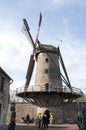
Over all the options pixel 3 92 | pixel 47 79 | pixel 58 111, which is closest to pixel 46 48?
pixel 47 79

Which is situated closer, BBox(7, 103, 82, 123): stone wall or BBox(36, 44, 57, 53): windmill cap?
BBox(7, 103, 82, 123): stone wall

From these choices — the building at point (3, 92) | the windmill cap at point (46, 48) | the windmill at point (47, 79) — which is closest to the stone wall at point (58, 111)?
the windmill at point (47, 79)

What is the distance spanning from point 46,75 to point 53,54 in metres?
3.57

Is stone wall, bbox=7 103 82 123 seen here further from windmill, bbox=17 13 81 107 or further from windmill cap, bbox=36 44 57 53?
windmill cap, bbox=36 44 57 53

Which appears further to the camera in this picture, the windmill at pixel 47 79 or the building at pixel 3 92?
the windmill at pixel 47 79

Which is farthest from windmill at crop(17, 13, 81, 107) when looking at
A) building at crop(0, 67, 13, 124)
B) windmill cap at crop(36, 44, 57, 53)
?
building at crop(0, 67, 13, 124)

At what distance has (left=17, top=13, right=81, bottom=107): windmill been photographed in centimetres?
3650

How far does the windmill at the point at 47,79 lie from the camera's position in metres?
36.5

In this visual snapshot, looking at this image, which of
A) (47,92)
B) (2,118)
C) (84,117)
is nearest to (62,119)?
(47,92)

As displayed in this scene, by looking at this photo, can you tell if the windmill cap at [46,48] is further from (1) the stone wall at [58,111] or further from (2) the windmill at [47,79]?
(1) the stone wall at [58,111]

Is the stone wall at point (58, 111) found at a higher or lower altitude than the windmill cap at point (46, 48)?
lower

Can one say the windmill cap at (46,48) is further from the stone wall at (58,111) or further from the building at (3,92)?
the building at (3,92)

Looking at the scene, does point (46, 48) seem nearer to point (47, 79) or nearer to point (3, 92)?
point (47, 79)

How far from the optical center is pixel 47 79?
125 feet
